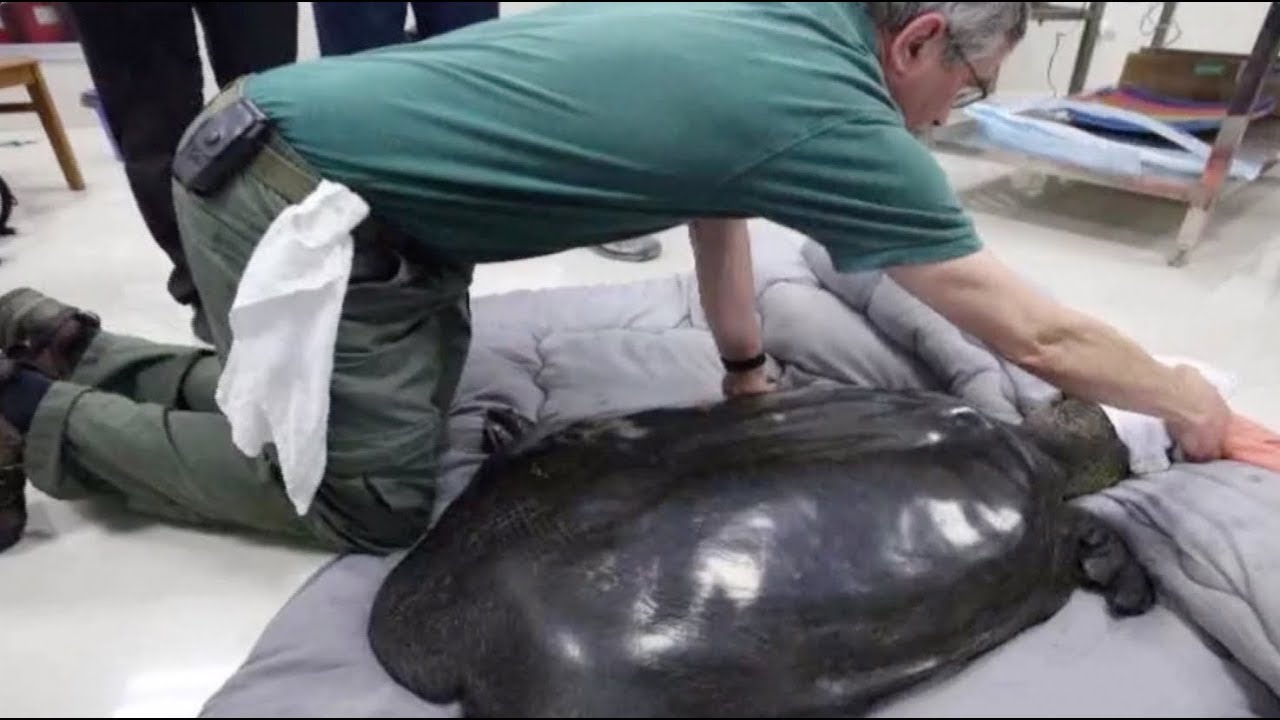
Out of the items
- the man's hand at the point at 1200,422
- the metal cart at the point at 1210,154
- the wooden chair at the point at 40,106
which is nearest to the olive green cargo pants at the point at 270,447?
the wooden chair at the point at 40,106

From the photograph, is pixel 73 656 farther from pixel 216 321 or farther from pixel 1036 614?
pixel 1036 614

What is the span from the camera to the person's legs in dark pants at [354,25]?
5.26 ft

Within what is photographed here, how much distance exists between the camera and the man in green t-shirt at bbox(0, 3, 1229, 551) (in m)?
0.81

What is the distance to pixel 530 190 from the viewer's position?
2.90ft

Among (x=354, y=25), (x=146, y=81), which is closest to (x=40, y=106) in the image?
(x=146, y=81)

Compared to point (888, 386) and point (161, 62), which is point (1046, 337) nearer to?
point (888, 386)

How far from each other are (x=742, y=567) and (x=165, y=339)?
110 centimetres

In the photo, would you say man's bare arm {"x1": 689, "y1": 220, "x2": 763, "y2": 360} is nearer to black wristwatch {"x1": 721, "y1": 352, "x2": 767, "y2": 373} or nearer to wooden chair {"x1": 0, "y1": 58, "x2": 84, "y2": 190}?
black wristwatch {"x1": 721, "y1": 352, "x2": 767, "y2": 373}

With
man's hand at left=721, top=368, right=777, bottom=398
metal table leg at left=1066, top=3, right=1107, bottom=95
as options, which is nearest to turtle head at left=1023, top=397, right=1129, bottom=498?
man's hand at left=721, top=368, right=777, bottom=398

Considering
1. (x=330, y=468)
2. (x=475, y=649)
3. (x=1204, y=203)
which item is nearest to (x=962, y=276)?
(x=475, y=649)

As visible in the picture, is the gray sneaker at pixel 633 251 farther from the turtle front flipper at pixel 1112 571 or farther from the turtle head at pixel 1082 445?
the turtle front flipper at pixel 1112 571

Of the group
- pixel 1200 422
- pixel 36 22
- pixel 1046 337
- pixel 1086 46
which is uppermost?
pixel 36 22

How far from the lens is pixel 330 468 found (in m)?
1.01

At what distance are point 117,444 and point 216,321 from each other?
182 mm
